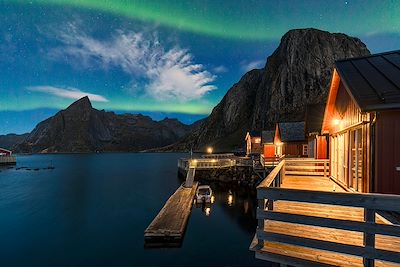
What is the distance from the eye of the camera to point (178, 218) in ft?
62.5

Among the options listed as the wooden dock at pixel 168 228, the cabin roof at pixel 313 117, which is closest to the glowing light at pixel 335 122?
the wooden dock at pixel 168 228

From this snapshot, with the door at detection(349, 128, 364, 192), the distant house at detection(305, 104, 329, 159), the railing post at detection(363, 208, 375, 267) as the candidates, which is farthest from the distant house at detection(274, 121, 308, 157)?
the railing post at detection(363, 208, 375, 267)

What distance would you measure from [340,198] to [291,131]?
137ft

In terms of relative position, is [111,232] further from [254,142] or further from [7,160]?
[7,160]

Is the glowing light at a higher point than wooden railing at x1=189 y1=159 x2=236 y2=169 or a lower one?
higher

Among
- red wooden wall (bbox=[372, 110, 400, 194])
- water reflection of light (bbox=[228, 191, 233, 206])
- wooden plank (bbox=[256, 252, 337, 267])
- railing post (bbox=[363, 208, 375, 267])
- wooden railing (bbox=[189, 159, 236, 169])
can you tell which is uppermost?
red wooden wall (bbox=[372, 110, 400, 194])

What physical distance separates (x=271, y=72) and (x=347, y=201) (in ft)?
594

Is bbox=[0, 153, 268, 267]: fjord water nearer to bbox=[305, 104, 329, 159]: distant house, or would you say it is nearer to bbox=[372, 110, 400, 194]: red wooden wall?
bbox=[305, 104, 329, 159]: distant house

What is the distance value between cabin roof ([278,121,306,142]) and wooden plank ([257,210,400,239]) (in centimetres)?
3957

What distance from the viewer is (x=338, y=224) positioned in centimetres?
457

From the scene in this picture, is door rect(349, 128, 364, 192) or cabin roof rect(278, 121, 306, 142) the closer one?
door rect(349, 128, 364, 192)

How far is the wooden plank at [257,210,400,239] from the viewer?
13.3ft

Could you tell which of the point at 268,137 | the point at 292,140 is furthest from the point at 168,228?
the point at 268,137

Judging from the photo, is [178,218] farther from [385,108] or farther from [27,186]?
[27,186]
